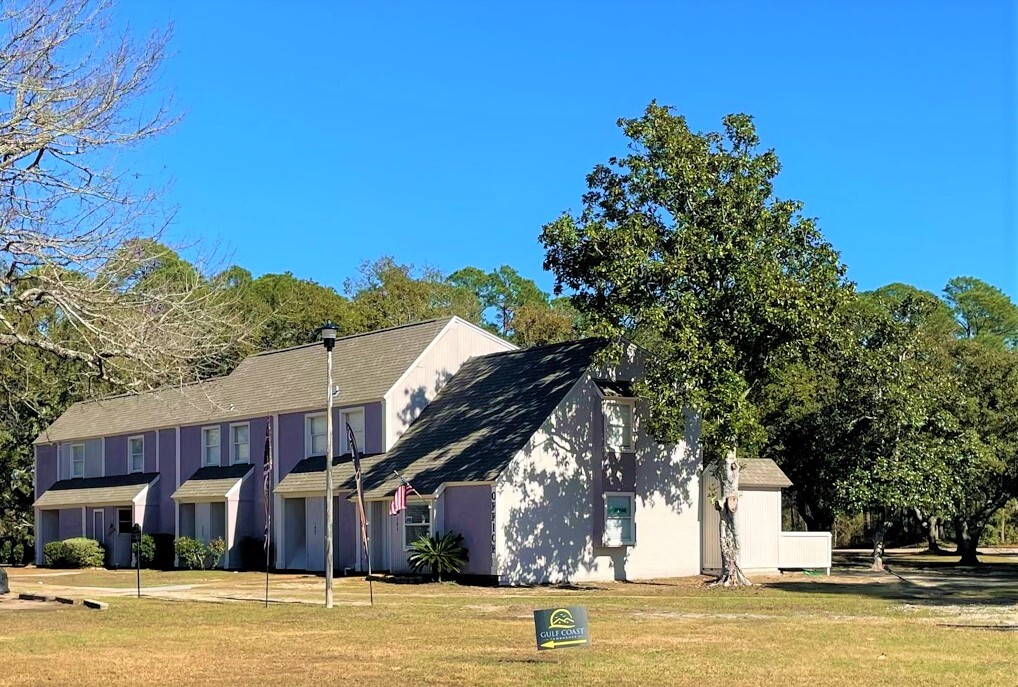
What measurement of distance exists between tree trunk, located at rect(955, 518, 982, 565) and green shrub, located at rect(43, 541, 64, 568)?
114 ft

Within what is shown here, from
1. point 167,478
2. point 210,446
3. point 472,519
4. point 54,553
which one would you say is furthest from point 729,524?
point 54,553

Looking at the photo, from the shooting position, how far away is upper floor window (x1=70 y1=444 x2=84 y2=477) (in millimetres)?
55406

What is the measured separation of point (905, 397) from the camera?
40.8 metres

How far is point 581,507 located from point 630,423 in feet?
10.2

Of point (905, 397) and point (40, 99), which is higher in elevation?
point (40, 99)

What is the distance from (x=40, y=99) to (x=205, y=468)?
2912 cm

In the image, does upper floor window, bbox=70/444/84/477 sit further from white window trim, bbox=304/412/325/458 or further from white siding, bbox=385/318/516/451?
white siding, bbox=385/318/516/451

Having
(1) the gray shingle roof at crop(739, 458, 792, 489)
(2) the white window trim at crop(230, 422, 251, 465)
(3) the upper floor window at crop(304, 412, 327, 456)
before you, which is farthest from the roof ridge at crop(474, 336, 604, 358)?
(2) the white window trim at crop(230, 422, 251, 465)

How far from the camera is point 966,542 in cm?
4819

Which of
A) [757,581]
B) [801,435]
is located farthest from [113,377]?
[801,435]

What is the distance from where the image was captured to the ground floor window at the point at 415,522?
122ft

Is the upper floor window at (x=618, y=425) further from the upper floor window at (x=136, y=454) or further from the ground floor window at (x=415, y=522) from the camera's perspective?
the upper floor window at (x=136, y=454)

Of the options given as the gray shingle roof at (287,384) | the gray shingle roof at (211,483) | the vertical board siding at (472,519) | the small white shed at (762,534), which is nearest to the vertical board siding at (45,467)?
the gray shingle roof at (287,384)

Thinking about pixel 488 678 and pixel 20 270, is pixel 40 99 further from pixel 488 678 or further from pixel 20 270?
pixel 488 678
